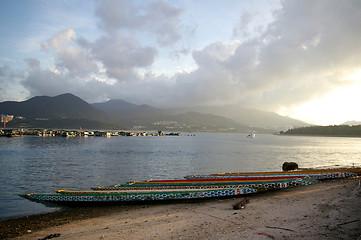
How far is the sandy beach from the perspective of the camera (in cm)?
973

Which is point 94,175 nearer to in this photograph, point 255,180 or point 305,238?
point 255,180

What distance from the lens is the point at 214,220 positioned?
1177 centimetres

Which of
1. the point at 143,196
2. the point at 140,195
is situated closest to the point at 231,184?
the point at 143,196

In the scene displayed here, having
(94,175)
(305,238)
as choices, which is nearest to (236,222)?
(305,238)

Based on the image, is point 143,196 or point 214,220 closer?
point 214,220

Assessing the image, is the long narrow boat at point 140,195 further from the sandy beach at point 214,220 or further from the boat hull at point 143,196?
the sandy beach at point 214,220

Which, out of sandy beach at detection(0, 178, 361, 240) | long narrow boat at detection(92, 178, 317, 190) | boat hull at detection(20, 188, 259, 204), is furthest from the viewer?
long narrow boat at detection(92, 178, 317, 190)

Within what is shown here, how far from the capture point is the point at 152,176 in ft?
95.0

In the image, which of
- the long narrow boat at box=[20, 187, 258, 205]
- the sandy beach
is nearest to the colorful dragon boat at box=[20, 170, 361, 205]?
the long narrow boat at box=[20, 187, 258, 205]

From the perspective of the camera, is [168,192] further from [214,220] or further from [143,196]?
[214,220]

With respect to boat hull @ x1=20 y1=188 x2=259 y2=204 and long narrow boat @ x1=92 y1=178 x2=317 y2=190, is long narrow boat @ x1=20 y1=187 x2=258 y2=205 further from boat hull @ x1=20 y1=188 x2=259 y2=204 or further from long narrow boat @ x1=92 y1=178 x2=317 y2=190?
long narrow boat @ x1=92 y1=178 x2=317 y2=190

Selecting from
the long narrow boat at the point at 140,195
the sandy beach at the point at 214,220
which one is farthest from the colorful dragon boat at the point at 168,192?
the sandy beach at the point at 214,220

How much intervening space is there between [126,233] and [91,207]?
708 centimetres

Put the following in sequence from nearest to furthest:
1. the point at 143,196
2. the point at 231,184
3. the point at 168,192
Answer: the point at 143,196, the point at 168,192, the point at 231,184
